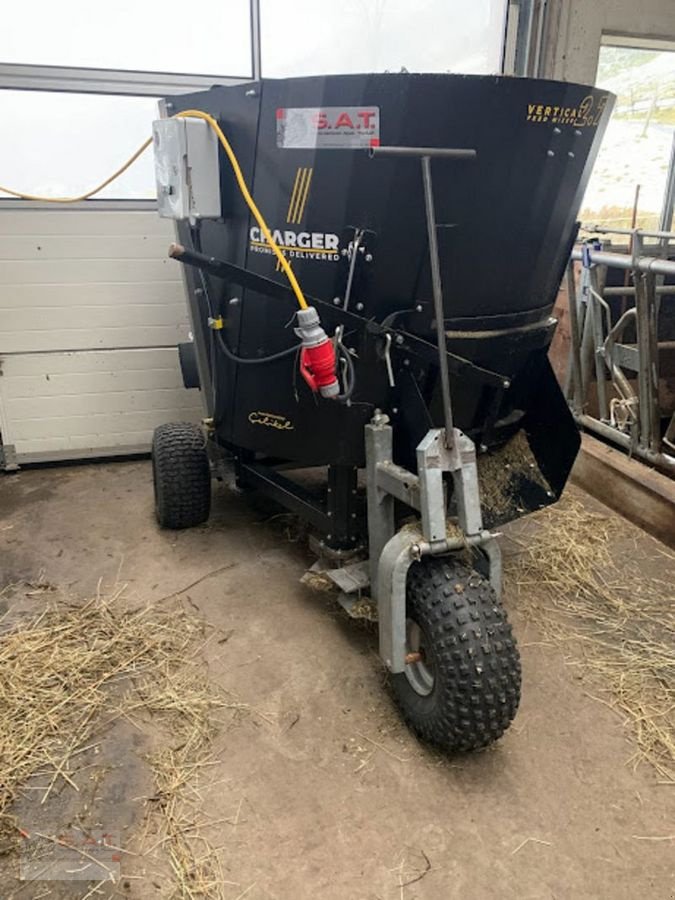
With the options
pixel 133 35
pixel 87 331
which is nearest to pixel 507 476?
pixel 87 331

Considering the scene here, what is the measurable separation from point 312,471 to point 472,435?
135 centimetres

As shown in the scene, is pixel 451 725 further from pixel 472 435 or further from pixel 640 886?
pixel 472 435

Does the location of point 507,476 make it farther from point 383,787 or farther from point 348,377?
point 383,787

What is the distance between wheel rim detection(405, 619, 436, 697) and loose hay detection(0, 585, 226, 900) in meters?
0.56

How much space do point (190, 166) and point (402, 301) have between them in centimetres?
81

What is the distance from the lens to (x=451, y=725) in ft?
5.44

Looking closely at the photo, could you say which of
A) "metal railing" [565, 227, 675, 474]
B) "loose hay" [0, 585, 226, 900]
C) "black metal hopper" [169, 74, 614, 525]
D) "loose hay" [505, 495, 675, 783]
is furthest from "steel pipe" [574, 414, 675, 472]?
"loose hay" [0, 585, 226, 900]

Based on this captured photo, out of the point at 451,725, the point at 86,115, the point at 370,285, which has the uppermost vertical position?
the point at 86,115

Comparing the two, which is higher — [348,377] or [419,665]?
[348,377]

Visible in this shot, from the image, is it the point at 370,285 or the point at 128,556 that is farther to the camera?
the point at 128,556

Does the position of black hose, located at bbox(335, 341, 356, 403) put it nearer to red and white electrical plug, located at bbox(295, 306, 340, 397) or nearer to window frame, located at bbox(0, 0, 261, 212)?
red and white electrical plug, located at bbox(295, 306, 340, 397)

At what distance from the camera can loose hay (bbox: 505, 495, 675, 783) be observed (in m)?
1.92

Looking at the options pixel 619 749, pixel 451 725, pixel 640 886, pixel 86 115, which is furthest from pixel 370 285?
pixel 86 115

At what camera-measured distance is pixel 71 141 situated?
10.9 feet
